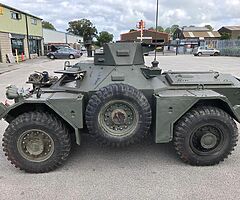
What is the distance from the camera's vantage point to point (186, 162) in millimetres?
3664

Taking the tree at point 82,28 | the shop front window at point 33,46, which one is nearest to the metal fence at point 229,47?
the shop front window at point 33,46

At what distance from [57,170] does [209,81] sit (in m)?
2.67

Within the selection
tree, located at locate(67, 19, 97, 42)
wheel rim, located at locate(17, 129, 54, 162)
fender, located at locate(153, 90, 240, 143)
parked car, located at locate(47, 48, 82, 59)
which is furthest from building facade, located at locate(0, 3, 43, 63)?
tree, located at locate(67, 19, 97, 42)

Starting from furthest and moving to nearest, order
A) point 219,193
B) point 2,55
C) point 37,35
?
point 37,35 < point 2,55 < point 219,193

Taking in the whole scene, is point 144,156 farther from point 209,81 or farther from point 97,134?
point 209,81

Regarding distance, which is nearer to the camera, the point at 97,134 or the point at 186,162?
the point at 97,134

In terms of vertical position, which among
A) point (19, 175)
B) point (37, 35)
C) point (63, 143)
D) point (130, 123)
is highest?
point (37, 35)

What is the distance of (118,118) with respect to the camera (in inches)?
135

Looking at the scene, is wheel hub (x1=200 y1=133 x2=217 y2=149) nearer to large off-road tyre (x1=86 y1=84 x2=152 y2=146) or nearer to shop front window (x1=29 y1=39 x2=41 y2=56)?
large off-road tyre (x1=86 y1=84 x2=152 y2=146)

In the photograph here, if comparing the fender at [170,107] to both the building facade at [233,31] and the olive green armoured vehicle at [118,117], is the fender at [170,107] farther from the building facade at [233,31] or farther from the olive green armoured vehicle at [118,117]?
the building facade at [233,31]

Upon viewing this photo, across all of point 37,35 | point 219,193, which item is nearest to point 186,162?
point 219,193

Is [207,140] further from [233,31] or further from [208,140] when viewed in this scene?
[233,31]

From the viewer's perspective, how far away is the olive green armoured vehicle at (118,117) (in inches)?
132

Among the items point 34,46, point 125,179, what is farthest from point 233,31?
point 125,179
